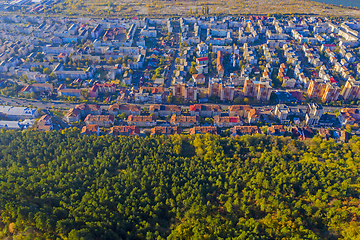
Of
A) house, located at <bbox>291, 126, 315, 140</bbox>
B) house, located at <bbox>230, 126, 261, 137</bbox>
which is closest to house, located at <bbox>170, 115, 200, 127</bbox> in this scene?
house, located at <bbox>230, 126, 261, 137</bbox>

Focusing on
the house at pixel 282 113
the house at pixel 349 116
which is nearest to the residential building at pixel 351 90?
the house at pixel 349 116

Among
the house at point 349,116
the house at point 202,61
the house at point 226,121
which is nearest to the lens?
the house at point 226,121

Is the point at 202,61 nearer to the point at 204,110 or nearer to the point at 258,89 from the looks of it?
the point at 258,89

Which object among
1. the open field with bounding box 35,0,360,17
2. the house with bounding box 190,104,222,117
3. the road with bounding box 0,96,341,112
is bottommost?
the road with bounding box 0,96,341,112

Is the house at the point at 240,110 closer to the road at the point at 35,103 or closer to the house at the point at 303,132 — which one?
the house at the point at 303,132

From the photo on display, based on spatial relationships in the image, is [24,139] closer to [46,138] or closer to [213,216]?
[46,138]

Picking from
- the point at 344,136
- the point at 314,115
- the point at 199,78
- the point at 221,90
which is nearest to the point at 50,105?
the point at 199,78

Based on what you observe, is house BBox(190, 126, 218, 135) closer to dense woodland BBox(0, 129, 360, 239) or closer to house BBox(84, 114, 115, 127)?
dense woodland BBox(0, 129, 360, 239)
